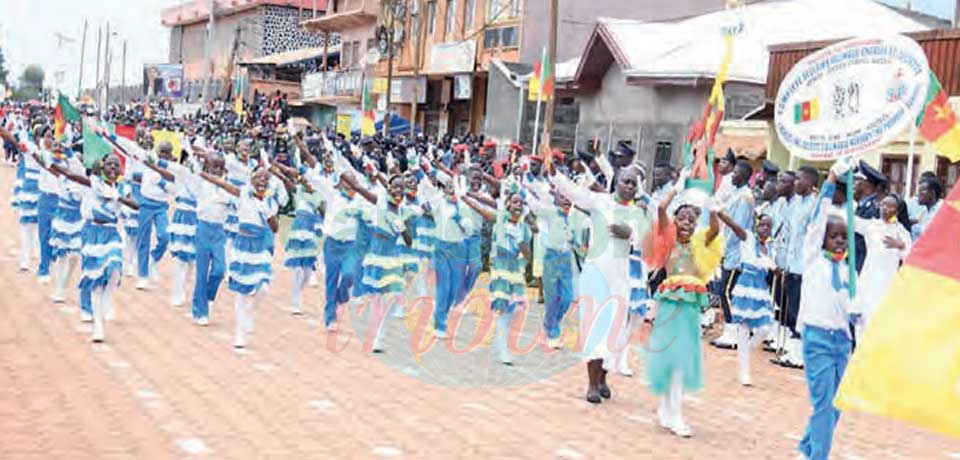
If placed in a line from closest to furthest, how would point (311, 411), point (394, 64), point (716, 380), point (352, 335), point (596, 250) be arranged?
point (311, 411)
point (596, 250)
point (716, 380)
point (352, 335)
point (394, 64)

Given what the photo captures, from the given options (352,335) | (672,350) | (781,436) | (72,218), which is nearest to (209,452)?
(672,350)

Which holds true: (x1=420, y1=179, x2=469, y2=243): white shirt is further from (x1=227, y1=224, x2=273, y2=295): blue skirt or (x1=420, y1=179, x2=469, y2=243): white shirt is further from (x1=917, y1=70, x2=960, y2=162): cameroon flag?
(x1=917, y1=70, x2=960, y2=162): cameroon flag

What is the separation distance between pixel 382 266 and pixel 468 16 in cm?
2464

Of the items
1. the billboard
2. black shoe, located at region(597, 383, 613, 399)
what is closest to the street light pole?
black shoe, located at region(597, 383, 613, 399)

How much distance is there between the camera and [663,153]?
24.3 meters

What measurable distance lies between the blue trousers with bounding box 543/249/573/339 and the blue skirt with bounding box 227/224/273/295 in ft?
8.34

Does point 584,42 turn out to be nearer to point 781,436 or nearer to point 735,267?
point 735,267

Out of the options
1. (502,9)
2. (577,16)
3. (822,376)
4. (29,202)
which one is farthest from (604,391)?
(502,9)

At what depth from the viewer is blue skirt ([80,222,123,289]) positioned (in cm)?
1066

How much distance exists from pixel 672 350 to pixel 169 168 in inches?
243

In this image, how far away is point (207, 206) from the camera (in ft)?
40.8

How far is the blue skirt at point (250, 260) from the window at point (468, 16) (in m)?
24.3

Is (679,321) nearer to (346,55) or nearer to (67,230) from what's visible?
(67,230)

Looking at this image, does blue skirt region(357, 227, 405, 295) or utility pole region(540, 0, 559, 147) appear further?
utility pole region(540, 0, 559, 147)
